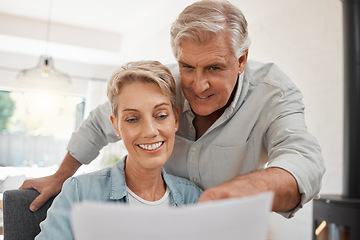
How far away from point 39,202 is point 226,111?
0.78m

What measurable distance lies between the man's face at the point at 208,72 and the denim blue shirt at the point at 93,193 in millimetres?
297

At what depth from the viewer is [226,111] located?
1430mm

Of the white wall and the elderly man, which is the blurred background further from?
the elderly man

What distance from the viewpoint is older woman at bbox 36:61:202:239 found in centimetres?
120

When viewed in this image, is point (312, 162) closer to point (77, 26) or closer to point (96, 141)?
point (96, 141)

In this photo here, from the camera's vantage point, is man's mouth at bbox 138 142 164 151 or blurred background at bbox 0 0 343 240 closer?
man's mouth at bbox 138 142 164 151

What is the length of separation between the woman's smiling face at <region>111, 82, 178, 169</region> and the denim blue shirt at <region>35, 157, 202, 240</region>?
0.11 m

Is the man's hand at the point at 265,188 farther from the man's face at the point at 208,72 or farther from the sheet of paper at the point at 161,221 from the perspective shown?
the man's face at the point at 208,72

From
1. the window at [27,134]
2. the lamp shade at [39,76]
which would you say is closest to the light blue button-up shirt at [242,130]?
the lamp shade at [39,76]

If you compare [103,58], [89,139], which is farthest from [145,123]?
[103,58]

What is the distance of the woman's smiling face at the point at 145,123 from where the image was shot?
1.20 m

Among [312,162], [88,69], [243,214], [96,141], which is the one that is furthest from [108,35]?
[243,214]

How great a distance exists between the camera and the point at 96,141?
5.91ft

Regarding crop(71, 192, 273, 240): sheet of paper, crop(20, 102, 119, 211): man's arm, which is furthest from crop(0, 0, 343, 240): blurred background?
crop(71, 192, 273, 240): sheet of paper
